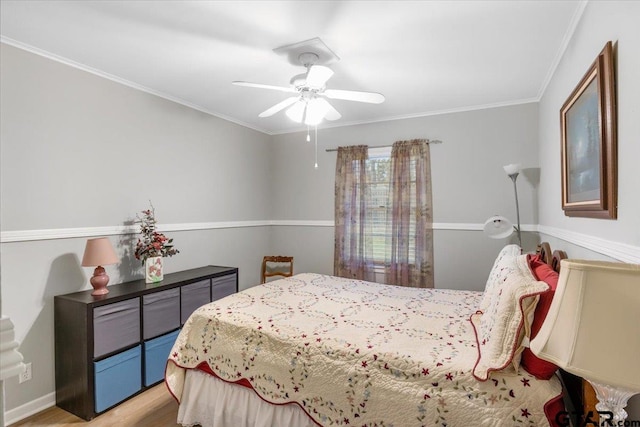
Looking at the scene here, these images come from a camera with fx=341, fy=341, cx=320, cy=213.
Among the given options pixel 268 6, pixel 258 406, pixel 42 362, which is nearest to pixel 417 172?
pixel 268 6

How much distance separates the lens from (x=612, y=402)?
964 millimetres

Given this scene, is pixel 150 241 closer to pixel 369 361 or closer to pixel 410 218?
pixel 369 361

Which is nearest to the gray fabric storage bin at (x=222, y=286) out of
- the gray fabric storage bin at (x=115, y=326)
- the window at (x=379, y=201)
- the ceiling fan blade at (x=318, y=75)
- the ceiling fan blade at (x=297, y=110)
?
the gray fabric storage bin at (x=115, y=326)

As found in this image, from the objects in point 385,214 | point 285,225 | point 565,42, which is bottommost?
point 285,225

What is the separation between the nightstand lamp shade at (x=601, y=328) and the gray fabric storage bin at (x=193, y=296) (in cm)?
288

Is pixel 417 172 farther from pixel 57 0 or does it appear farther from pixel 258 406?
pixel 57 0

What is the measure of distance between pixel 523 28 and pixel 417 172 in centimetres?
191

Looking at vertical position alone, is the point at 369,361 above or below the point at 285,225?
below

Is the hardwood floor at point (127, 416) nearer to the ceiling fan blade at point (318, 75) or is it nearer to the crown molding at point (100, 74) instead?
the ceiling fan blade at point (318, 75)

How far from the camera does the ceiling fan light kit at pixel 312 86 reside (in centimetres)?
228

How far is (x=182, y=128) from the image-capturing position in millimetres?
3580

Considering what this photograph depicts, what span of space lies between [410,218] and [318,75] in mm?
2263

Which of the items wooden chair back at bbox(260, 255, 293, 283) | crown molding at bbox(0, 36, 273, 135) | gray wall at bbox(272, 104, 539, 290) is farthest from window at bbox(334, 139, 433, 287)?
crown molding at bbox(0, 36, 273, 135)

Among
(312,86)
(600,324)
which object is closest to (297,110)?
Result: (312,86)
